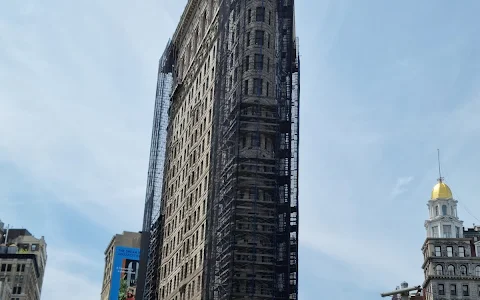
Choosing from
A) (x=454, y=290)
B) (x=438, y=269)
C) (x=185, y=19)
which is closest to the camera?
(x=185, y=19)

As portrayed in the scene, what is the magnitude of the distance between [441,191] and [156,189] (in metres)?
57.8

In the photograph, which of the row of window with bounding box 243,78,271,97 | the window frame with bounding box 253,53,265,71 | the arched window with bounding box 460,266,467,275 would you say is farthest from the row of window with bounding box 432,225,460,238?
the window frame with bounding box 253,53,265,71

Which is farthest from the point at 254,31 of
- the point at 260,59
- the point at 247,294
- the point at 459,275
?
the point at 459,275

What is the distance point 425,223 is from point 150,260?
58157 millimetres

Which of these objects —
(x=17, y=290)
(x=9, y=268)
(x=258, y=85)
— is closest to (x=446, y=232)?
(x=258, y=85)

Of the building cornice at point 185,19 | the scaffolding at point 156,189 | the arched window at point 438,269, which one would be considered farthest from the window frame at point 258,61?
the arched window at point 438,269

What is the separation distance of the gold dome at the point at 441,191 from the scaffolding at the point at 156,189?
55.4 m

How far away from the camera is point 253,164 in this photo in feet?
261

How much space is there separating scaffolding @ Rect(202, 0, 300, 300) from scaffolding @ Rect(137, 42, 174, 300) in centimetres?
3033

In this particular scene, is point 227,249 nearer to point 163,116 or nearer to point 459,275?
point 163,116

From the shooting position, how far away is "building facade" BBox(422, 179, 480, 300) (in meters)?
127

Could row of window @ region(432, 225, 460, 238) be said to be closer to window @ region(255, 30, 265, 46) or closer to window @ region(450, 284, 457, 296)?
window @ region(450, 284, 457, 296)

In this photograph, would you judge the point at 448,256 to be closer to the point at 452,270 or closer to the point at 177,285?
the point at 452,270

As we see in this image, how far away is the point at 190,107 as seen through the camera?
103750 millimetres
